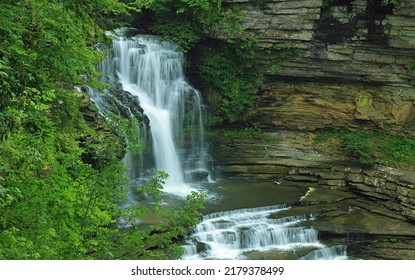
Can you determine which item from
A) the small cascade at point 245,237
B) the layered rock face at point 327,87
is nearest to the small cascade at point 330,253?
the small cascade at point 245,237

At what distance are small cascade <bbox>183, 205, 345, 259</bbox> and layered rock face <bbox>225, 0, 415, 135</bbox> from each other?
646 centimetres

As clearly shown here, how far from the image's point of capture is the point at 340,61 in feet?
58.5

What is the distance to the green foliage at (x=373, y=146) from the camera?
17609mm

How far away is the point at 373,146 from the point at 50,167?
42.5ft

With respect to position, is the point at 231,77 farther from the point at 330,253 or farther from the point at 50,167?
the point at 50,167

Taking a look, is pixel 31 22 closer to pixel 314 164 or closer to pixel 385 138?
pixel 314 164

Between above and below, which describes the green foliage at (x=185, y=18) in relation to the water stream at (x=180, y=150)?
above

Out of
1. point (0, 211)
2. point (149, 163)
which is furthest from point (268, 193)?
point (0, 211)

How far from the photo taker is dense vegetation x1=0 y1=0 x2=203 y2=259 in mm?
5754

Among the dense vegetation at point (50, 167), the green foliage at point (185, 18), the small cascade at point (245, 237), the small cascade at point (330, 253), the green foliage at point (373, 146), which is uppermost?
the green foliage at point (185, 18)

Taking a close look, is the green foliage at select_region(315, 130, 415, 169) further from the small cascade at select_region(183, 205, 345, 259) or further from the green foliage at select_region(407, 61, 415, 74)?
the small cascade at select_region(183, 205, 345, 259)

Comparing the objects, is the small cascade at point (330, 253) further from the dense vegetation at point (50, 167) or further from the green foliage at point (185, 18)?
the green foliage at point (185, 18)

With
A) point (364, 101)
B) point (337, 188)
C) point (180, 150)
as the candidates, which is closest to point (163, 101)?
point (180, 150)

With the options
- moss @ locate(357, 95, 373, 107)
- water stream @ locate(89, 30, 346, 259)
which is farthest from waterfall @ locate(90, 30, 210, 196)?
moss @ locate(357, 95, 373, 107)
